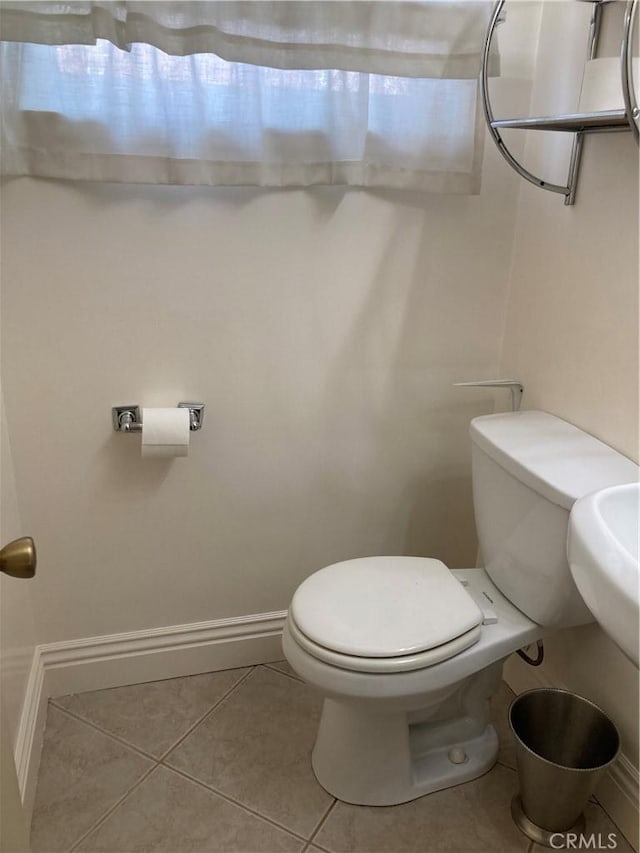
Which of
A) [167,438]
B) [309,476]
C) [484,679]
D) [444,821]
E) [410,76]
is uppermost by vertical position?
[410,76]

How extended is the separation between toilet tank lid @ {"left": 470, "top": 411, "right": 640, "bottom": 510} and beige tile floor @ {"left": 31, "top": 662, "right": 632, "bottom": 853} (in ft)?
2.48

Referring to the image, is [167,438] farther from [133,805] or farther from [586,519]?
[586,519]

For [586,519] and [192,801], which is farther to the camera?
[192,801]

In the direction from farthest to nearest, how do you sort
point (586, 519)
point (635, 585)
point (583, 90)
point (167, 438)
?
point (167, 438) → point (583, 90) → point (586, 519) → point (635, 585)

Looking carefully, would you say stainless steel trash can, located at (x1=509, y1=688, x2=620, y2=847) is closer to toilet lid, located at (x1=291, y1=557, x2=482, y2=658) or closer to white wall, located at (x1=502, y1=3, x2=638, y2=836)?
white wall, located at (x1=502, y1=3, x2=638, y2=836)

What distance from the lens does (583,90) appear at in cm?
135

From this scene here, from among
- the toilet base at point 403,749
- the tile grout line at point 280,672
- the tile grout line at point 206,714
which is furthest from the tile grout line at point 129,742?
the toilet base at point 403,749

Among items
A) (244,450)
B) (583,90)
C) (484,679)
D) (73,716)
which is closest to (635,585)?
(484,679)

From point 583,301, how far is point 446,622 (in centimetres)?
75

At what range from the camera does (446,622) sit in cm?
142

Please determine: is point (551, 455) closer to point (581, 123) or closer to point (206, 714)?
point (581, 123)

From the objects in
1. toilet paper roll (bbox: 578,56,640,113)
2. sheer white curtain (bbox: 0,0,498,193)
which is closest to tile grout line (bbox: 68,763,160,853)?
sheer white curtain (bbox: 0,0,498,193)

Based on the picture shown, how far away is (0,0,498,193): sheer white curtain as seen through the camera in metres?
1.36

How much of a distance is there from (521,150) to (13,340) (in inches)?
50.5
